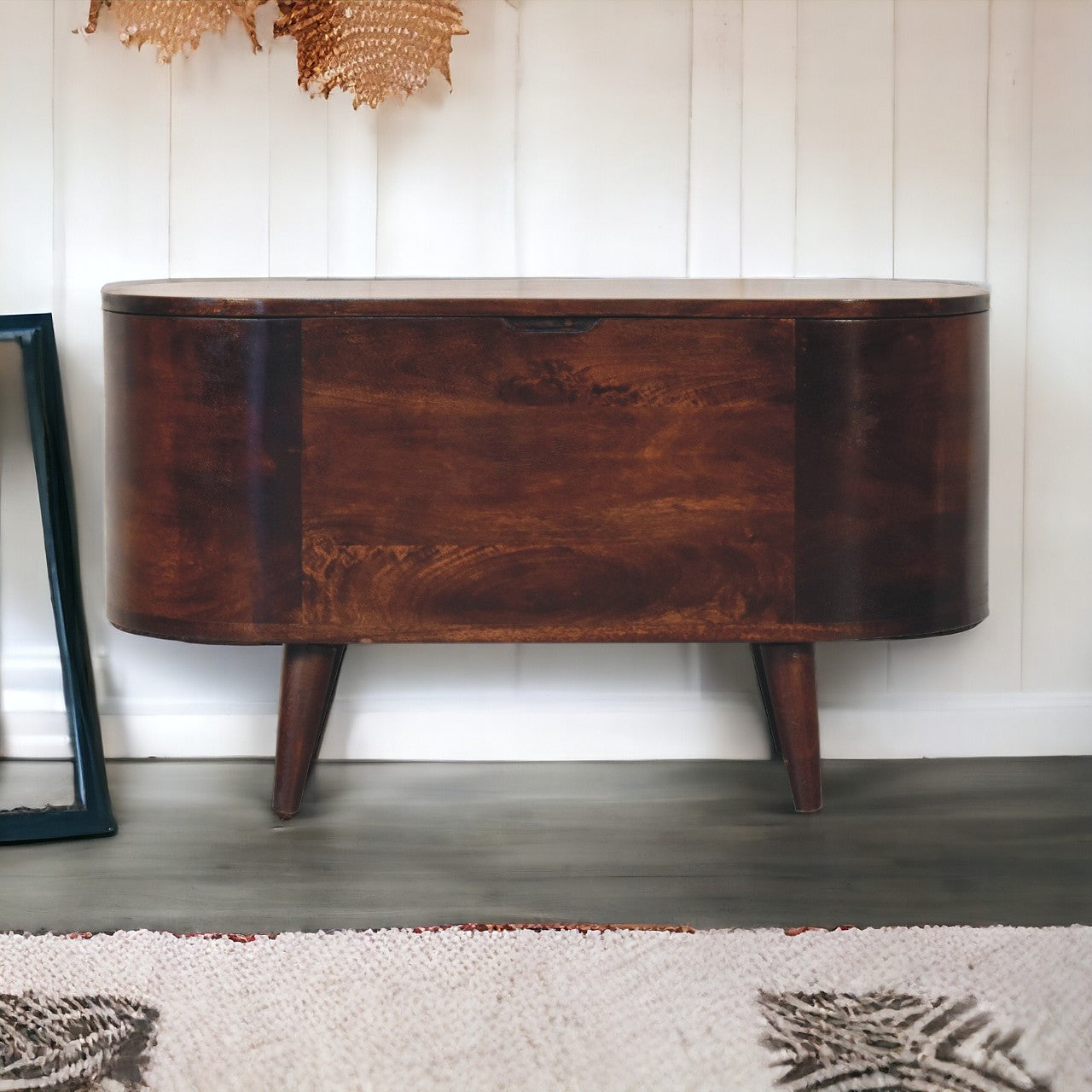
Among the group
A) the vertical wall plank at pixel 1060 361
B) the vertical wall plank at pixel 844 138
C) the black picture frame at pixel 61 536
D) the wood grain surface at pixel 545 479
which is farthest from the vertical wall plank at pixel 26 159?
the vertical wall plank at pixel 1060 361

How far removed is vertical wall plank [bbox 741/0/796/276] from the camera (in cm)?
188

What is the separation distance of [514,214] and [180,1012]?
117 centimetres

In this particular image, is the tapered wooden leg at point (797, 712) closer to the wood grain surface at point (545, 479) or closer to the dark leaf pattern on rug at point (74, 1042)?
the wood grain surface at point (545, 479)

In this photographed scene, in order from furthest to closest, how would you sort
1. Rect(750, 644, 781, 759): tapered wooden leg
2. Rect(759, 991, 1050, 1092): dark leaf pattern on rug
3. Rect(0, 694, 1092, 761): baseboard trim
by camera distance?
Rect(0, 694, 1092, 761): baseboard trim < Rect(750, 644, 781, 759): tapered wooden leg < Rect(759, 991, 1050, 1092): dark leaf pattern on rug

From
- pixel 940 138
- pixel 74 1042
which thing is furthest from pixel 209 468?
pixel 940 138

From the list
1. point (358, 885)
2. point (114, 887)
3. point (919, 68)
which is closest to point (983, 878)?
point (358, 885)

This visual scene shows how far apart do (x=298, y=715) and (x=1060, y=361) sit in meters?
1.19

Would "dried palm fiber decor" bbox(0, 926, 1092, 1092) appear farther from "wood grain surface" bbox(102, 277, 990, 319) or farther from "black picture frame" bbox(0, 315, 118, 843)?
"wood grain surface" bbox(102, 277, 990, 319)

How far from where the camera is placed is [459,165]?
1884 millimetres

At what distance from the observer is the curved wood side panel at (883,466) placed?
1.53 meters

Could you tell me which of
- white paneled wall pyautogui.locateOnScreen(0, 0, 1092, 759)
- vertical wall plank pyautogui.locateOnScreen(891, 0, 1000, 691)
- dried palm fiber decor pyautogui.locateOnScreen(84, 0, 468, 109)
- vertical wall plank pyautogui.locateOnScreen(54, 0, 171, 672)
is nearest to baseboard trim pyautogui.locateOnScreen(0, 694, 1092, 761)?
white paneled wall pyautogui.locateOnScreen(0, 0, 1092, 759)

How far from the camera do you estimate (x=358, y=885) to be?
1.48 m

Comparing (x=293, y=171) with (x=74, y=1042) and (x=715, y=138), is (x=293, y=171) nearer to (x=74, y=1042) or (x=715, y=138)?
(x=715, y=138)

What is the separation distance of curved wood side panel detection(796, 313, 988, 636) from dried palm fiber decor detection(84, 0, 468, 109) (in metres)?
0.70
